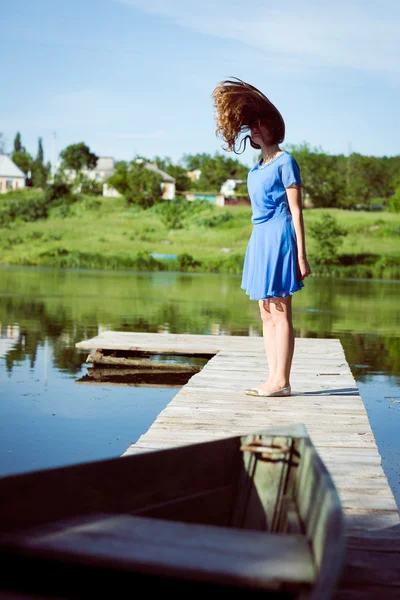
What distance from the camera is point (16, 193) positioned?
57406 millimetres

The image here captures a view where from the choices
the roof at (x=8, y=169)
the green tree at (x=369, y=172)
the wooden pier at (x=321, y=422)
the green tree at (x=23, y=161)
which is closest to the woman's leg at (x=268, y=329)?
the wooden pier at (x=321, y=422)

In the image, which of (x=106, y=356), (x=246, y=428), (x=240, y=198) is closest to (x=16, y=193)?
(x=240, y=198)

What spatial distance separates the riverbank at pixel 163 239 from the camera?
4012 centimetres

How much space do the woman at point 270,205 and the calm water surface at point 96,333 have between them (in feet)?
4.23

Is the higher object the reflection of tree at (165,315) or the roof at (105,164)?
the roof at (105,164)

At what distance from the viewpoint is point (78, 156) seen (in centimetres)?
7019

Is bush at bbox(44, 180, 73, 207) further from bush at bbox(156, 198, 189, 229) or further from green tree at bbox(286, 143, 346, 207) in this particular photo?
green tree at bbox(286, 143, 346, 207)

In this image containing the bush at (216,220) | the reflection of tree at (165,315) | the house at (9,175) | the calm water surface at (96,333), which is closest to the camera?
the calm water surface at (96,333)

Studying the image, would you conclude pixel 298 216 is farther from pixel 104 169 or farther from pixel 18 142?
pixel 18 142

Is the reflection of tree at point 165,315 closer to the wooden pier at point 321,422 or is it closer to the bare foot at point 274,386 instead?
the wooden pier at point 321,422

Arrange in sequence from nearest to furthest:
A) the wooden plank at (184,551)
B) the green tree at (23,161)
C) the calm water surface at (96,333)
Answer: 1. the wooden plank at (184,551)
2. the calm water surface at (96,333)
3. the green tree at (23,161)

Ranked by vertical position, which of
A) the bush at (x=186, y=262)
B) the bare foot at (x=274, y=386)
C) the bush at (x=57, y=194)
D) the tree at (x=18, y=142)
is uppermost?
the tree at (x=18, y=142)

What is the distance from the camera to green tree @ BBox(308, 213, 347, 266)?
4153 centimetres

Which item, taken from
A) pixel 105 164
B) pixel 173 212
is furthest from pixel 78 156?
pixel 105 164
